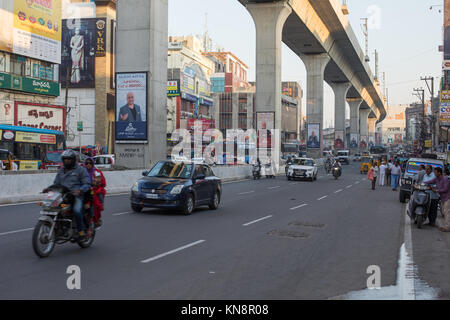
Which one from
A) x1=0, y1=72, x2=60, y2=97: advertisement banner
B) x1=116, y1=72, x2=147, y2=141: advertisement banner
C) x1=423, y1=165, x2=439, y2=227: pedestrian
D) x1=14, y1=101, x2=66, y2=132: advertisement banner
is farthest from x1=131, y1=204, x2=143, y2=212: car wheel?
x1=14, y1=101, x2=66, y2=132: advertisement banner

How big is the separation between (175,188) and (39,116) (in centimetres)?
4245

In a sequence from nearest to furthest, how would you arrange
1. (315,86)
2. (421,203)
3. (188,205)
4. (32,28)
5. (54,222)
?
1. (54,222)
2. (421,203)
3. (188,205)
4. (32,28)
5. (315,86)

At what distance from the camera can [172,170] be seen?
52.9 ft

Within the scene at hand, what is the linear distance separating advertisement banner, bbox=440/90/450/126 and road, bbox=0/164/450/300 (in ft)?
99.0

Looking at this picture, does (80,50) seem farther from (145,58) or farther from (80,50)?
(145,58)

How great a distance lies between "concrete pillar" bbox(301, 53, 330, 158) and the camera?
224 ft

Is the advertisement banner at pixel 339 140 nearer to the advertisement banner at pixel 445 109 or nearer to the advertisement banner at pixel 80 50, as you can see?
the advertisement banner at pixel 80 50

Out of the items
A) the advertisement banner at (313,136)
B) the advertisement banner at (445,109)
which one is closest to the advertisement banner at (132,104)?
the advertisement banner at (445,109)

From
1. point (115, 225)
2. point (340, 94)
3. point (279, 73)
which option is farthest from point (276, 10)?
point (340, 94)

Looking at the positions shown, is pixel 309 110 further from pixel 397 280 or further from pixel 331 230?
pixel 397 280

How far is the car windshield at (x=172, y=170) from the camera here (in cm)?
1586

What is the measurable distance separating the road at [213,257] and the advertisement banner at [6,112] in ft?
117

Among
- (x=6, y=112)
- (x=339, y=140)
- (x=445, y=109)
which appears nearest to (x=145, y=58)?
(x=6, y=112)

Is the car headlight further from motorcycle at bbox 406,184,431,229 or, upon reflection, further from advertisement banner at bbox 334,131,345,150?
advertisement banner at bbox 334,131,345,150
